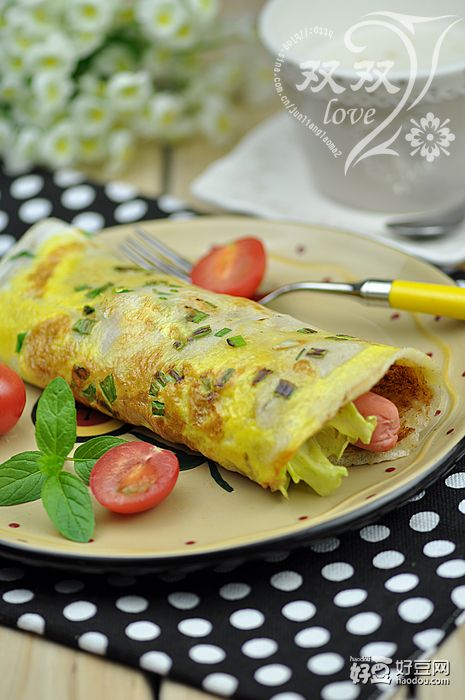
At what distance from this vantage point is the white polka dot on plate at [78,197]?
5.04m

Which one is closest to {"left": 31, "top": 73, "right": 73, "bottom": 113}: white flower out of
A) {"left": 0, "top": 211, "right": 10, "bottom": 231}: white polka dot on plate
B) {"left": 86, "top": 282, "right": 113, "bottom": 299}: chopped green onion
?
{"left": 0, "top": 211, "right": 10, "bottom": 231}: white polka dot on plate

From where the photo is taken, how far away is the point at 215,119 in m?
5.63

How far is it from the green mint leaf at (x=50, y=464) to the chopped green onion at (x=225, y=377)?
1.88 ft

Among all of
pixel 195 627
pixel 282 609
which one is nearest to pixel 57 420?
pixel 195 627

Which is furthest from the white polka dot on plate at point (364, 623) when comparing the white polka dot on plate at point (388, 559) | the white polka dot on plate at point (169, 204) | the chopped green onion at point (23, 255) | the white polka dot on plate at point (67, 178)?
the white polka dot on plate at point (67, 178)

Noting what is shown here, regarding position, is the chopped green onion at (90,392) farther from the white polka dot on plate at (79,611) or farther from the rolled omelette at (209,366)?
the white polka dot on plate at (79,611)

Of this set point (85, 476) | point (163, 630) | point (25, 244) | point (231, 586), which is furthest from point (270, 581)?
point (25, 244)

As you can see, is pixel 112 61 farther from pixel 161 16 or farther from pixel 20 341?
pixel 20 341

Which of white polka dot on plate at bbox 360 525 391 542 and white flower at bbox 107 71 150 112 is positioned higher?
white flower at bbox 107 71 150 112

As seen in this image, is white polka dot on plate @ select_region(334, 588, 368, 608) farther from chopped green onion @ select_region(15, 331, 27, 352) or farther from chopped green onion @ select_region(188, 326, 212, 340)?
chopped green onion @ select_region(15, 331, 27, 352)

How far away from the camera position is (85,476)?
312cm

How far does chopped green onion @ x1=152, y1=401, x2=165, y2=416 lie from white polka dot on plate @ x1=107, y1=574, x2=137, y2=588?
22.1 inches

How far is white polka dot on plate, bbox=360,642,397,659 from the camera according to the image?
258 cm

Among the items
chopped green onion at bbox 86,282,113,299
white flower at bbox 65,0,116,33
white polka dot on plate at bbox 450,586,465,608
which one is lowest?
white polka dot on plate at bbox 450,586,465,608
